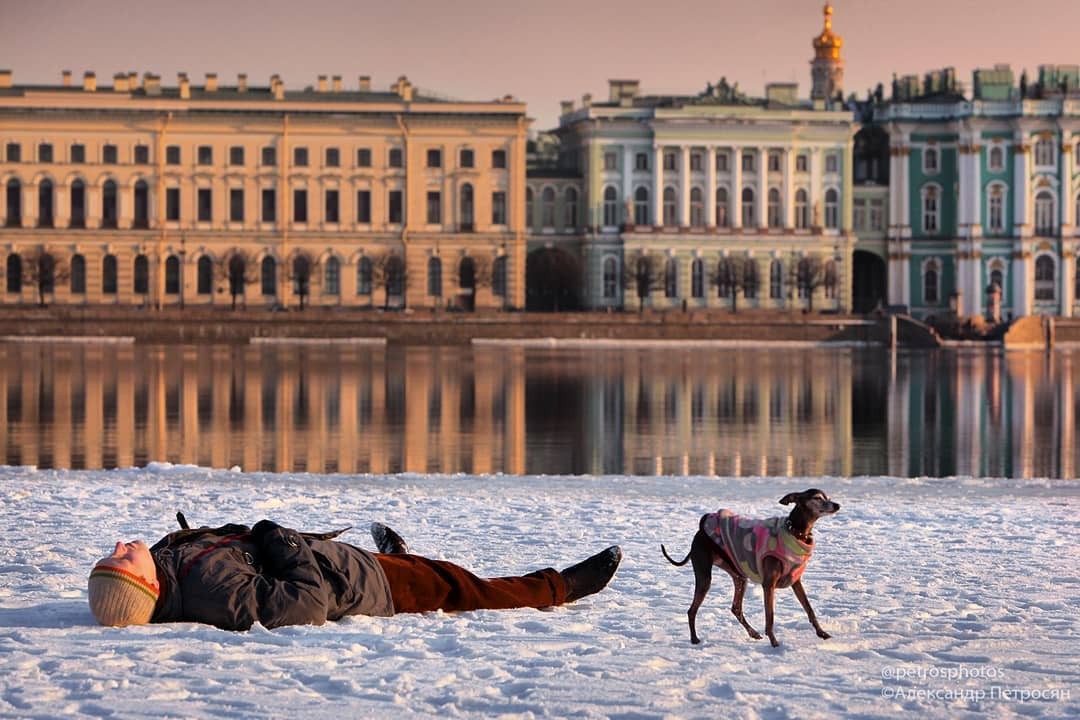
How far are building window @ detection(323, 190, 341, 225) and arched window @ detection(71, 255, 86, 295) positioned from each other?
31.3 ft

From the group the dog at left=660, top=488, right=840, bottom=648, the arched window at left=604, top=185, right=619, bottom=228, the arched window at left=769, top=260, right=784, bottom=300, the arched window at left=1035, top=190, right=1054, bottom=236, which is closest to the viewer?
the dog at left=660, top=488, right=840, bottom=648

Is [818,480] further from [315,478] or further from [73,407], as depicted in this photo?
[73,407]

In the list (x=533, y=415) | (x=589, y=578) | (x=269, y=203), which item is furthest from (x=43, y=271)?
(x=589, y=578)

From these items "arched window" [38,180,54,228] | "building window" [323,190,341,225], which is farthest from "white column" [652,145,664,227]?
Answer: "arched window" [38,180,54,228]

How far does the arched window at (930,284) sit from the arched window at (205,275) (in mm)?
30029

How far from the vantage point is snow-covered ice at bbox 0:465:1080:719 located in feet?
23.5

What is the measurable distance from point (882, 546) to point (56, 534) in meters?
4.89

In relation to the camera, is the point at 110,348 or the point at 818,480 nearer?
the point at 818,480

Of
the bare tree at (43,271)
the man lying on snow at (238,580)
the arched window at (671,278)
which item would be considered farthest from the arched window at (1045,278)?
the man lying on snow at (238,580)

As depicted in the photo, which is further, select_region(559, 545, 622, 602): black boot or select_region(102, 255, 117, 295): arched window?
select_region(102, 255, 117, 295): arched window

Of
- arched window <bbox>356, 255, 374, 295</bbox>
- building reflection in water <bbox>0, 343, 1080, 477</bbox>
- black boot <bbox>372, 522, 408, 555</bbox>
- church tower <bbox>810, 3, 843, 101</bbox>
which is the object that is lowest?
building reflection in water <bbox>0, 343, 1080, 477</bbox>

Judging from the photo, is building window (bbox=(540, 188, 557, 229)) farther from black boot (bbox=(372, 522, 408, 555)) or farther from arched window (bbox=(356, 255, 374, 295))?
black boot (bbox=(372, 522, 408, 555))

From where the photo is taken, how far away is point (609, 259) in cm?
7825

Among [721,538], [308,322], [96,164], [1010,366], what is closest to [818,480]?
[721,538]
